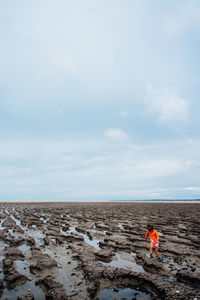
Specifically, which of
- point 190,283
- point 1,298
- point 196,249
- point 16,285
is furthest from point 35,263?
point 196,249

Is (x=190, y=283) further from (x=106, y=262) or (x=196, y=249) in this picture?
(x=196, y=249)

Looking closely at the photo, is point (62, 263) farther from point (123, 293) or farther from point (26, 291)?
point (123, 293)

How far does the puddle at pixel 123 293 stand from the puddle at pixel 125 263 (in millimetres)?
1422

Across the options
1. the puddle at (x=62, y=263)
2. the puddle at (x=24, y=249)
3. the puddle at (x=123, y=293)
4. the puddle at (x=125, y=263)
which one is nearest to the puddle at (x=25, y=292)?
the puddle at (x=62, y=263)

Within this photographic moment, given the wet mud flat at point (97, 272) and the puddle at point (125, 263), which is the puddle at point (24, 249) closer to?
Result: the wet mud flat at point (97, 272)

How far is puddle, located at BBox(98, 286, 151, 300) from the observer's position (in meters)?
5.07

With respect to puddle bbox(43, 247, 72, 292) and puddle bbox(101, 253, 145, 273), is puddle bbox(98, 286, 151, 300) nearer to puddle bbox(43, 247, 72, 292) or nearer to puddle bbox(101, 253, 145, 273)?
puddle bbox(43, 247, 72, 292)

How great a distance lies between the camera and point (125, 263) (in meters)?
7.53

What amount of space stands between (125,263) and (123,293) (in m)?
2.34

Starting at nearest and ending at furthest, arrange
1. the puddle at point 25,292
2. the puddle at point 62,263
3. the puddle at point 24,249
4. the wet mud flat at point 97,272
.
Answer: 1. the puddle at point 25,292
2. the wet mud flat at point 97,272
3. the puddle at point 62,263
4. the puddle at point 24,249

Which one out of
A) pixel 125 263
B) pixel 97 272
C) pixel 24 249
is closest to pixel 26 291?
pixel 97 272

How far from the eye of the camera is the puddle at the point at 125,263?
7.00 meters

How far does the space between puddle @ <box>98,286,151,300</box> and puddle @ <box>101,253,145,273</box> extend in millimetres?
1422

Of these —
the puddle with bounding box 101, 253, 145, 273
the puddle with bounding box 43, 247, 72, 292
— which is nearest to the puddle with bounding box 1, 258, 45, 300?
the puddle with bounding box 43, 247, 72, 292
